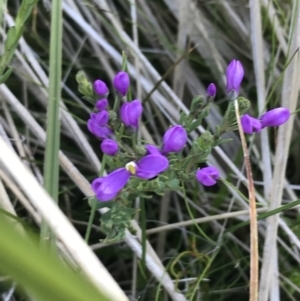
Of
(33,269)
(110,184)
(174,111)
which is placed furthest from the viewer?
(174,111)

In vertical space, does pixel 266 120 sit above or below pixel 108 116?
below

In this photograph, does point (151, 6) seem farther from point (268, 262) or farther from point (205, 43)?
point (268, 262)

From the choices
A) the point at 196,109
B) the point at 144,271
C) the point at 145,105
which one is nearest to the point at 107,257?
the point at 144,271

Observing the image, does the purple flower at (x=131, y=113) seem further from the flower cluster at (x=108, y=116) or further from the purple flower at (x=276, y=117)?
the purple flower at (x=276, y=117)

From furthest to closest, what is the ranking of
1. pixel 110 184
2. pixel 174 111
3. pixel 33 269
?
pixel 174 111 → pixel 110 184 → pixel 33 269

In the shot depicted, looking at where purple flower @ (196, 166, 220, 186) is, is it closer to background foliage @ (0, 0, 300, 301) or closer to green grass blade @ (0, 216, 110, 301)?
background foliage @ (0, 0, 300, 301)

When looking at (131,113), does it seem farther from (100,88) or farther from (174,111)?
(174,111)

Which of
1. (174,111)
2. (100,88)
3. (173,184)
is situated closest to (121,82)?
(100,88)
